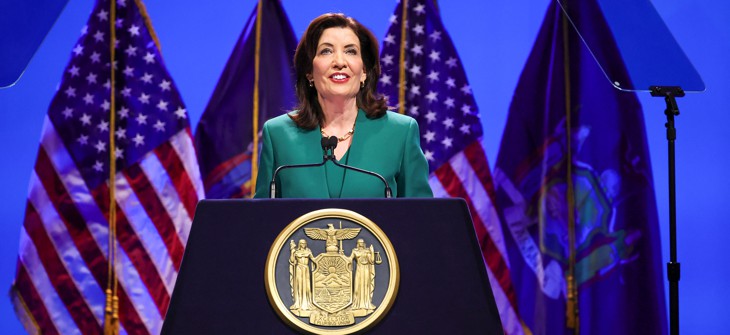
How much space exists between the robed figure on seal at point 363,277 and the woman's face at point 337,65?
0.94 m

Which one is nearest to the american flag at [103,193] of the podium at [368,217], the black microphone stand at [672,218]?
the black microphone stand at [672,218]

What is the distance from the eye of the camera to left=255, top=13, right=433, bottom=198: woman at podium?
221cm

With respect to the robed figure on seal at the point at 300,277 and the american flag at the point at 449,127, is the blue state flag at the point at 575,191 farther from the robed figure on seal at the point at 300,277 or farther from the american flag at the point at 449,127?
the robed figure on seal at the point at 300,277

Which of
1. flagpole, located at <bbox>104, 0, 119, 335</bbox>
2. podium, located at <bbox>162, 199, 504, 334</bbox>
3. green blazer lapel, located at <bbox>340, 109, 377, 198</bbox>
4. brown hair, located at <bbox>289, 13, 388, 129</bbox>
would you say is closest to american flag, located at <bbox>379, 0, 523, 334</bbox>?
flagpole, located at <bbox>104, 0, 119, 335</bbox>

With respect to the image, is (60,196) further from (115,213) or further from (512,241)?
(512,241)

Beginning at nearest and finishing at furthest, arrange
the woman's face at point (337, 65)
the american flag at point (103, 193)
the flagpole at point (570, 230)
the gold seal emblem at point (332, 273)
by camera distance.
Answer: the gold seal emblem at point (332, 273)
the woman's face at point (337, 65)
the american flag at point (103, 193)
the flagpole at point (570, 230)

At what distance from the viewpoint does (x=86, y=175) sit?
417 centimetres

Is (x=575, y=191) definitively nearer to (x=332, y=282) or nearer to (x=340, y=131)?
(x=340, y=131)

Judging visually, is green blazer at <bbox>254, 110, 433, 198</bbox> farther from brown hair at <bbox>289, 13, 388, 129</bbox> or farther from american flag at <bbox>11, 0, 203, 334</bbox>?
american flag at <bbox>11, 0, 203, 334</bbox>

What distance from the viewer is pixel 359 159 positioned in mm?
→ 2266

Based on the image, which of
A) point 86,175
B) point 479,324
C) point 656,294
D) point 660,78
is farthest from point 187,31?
point 479,324

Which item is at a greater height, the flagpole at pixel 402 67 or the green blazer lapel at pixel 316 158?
the flagpole at pixel 402 67

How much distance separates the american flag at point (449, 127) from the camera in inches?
166

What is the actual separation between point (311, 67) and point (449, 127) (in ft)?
6.40
